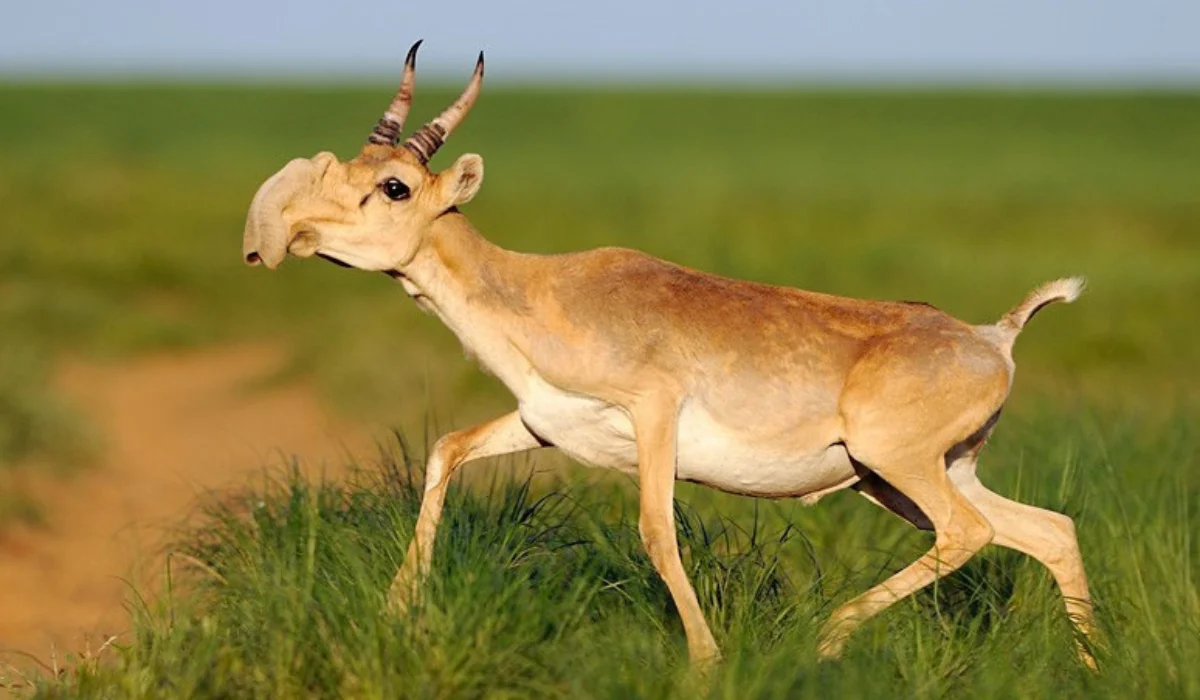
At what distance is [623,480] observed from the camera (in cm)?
930

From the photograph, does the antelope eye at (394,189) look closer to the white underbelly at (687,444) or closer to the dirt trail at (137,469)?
the white underbelly at (687,444)

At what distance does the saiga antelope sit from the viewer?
6781 millimetres

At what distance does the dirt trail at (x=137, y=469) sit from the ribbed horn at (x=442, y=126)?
6.19ft

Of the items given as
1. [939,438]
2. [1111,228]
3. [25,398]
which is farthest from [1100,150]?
[939,438]

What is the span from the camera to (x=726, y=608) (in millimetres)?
6816

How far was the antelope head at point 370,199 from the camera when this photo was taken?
21.9ft

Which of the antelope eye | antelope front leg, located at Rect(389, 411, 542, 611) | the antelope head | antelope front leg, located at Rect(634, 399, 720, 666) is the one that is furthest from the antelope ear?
antelope front leg, located at Rect(634, 399, 720, 666)

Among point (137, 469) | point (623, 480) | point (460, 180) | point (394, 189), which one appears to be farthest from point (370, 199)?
point (137, 469)

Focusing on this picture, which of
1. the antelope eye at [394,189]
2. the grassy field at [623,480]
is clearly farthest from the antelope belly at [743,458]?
the antelope eye at [394,189]

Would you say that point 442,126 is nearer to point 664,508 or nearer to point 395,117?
point 395,117

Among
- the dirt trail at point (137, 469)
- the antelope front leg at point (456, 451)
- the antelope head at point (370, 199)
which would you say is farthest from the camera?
the dirt trail at point (137, 469)

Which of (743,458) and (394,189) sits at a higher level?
(394,189)

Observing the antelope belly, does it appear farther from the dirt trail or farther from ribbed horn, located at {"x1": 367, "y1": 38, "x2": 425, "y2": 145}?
the dirt trail

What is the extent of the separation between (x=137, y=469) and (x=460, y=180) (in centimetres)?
731
